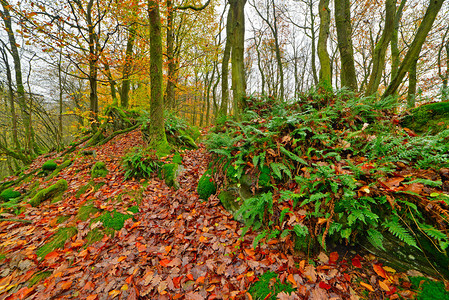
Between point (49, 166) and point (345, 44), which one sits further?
point (49, 166)

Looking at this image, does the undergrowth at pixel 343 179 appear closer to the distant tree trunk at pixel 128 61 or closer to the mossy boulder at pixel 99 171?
the mossy boulder at pixel 99 171

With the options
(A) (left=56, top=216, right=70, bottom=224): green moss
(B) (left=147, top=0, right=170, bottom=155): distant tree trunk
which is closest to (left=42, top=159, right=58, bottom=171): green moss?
(A) (left=56, top=216, right=70, bottom=224): green moss

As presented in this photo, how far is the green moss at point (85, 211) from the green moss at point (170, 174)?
1790 mm

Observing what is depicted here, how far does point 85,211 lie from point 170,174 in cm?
216

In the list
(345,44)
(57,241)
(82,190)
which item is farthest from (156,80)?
(345,44)

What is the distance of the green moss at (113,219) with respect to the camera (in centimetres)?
361

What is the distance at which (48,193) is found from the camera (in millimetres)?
4805

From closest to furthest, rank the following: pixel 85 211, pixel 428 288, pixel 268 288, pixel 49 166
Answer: pixel 428 288 < pixel 268 288 < pixel 85 211 < pixel 49 166

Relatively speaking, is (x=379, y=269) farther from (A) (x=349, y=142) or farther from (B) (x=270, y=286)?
(A) (x=349, y=142)

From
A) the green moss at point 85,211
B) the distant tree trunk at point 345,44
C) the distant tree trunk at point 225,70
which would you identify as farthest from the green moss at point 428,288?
the distant tree trunk at point 225,70

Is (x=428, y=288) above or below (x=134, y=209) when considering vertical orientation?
above

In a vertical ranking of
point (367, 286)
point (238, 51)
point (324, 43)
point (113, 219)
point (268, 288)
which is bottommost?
point (268, 288)

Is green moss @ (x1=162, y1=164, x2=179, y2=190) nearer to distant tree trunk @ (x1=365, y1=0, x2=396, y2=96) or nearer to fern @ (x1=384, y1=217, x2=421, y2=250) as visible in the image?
fern @ (x1=384, y1=217, x2=421, y2=250)

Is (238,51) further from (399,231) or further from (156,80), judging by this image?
(399,231)
